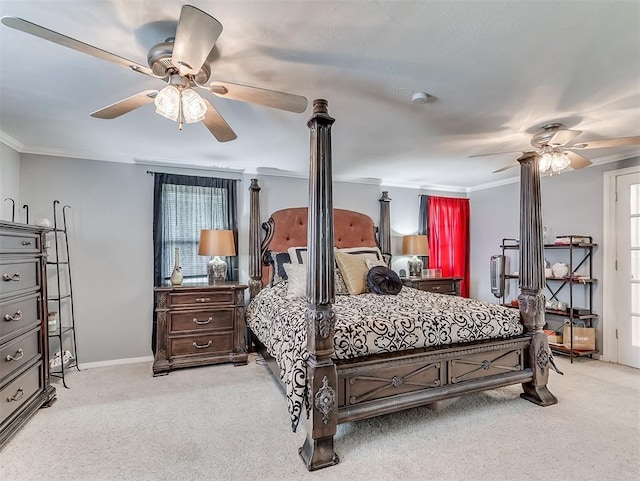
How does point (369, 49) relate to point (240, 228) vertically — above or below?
above

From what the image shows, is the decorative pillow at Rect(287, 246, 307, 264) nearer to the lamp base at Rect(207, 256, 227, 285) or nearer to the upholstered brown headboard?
the upholstered brown headboard

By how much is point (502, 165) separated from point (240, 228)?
3.36 metres

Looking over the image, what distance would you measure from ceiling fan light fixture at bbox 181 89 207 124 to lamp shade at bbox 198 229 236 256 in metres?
2.00

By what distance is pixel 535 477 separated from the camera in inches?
72.4

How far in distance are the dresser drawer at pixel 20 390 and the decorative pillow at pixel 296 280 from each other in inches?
79.9

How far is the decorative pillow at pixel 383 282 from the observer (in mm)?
3449

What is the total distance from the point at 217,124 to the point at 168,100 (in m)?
0.40

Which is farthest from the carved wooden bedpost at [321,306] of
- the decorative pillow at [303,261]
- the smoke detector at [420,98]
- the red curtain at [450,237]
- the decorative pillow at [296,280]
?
the red curtain at [450,237]

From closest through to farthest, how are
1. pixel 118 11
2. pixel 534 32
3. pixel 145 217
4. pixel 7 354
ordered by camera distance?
pixel 118 11 < pixel 534 32 < pixel 7 354 < pixel 145 217

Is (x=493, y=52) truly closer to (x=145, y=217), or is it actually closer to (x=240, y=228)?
(x=240, y=228)

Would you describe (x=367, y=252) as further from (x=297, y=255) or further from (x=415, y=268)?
(x=415, y=268)

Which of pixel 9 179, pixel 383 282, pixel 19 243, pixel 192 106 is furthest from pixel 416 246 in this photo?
pixel 9 179

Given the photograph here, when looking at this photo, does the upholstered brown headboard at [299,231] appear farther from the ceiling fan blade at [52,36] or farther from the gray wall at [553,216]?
the ceiling fan blade at [52,36]

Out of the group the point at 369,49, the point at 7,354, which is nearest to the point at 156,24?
the point at 369,49
